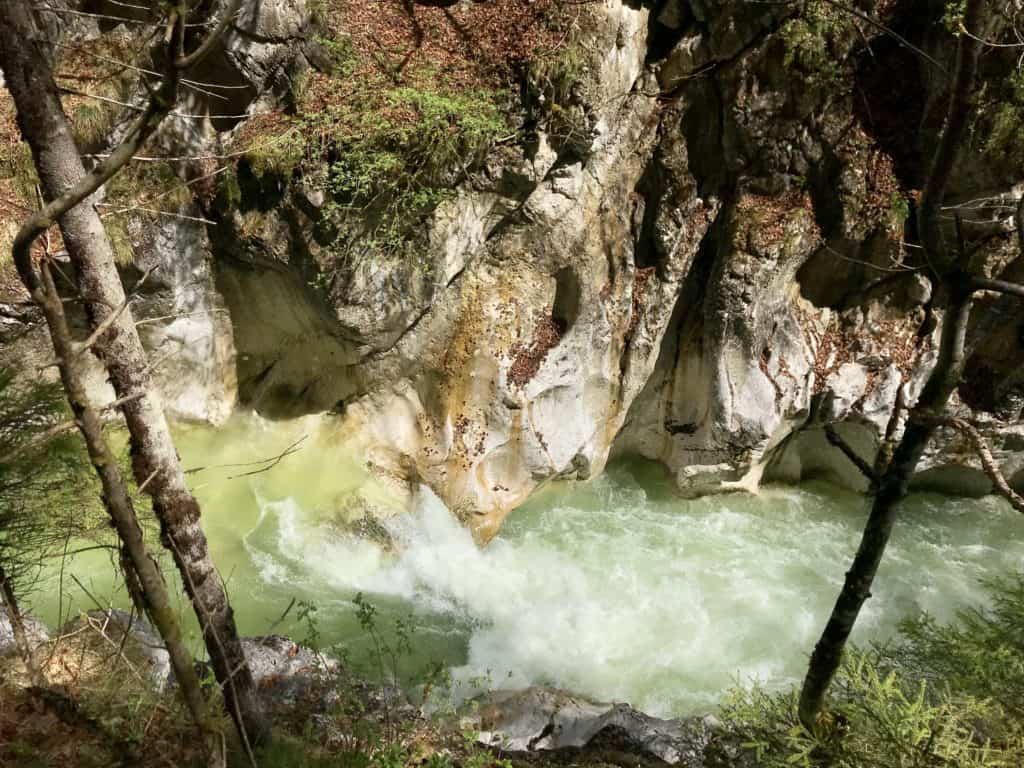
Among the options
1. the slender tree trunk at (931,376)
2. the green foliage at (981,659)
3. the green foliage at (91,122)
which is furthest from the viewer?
the green foliage at (91,122)

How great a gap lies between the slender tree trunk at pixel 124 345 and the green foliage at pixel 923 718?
10.8ft

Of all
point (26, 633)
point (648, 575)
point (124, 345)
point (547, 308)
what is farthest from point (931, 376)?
point (26, 633)

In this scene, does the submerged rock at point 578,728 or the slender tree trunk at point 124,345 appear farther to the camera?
the submerged rock at point 578,728

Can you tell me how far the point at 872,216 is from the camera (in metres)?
8.07

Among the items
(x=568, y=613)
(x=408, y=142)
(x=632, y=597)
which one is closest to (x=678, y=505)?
(x=632, y=597)

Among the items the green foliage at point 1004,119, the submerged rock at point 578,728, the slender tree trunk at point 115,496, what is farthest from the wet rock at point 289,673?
the green foliage at point 1004,119

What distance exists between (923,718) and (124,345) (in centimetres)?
492

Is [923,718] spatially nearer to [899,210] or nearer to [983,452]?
[983,452]

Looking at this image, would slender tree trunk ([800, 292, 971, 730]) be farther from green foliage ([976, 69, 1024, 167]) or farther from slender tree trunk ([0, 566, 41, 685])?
green foliage ([976, 69, 1024, 167])

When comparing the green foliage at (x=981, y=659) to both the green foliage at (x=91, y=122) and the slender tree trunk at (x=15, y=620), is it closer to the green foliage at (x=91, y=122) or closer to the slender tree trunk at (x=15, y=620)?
the slender tree trunk at (x=15, y=620)

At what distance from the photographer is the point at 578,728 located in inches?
214

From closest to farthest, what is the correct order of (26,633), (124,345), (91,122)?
(124,345) → (26,633) → (91,122)

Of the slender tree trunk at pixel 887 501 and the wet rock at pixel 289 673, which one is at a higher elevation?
the slender tree trunk at pixel 887 501

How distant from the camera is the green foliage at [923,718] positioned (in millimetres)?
3711
